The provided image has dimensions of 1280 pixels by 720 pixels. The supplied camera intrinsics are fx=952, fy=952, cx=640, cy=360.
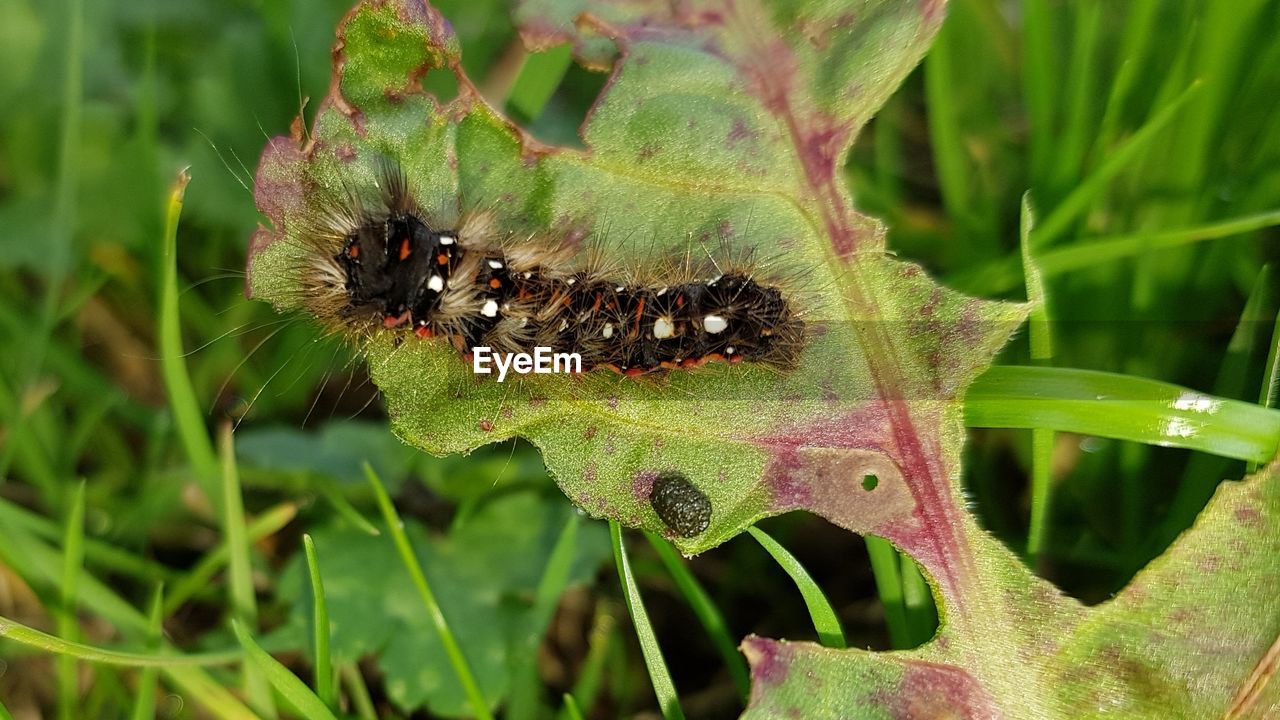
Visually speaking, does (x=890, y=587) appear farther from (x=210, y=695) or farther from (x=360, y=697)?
(x=210, y=695)

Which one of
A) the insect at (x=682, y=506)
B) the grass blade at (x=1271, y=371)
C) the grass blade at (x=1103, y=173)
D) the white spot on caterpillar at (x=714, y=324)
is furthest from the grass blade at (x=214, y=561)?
the grass blade at (x=1271, y=371)

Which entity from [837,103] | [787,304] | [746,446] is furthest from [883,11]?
[746,446]

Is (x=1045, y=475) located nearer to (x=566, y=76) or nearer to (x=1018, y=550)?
(x=1018, y=550)

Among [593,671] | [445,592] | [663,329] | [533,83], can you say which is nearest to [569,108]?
[533,83]

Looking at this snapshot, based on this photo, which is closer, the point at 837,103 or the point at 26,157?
the point at 837,103

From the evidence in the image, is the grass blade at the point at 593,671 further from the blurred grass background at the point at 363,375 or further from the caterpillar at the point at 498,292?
the caterpillar at the point at 498,292

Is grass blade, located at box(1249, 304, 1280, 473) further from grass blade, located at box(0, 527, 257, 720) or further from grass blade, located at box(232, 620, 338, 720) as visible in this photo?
grass blade, located at box(0, 527, 257, 720)
